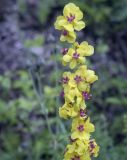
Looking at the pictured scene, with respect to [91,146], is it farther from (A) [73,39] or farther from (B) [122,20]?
(B) [122,20]

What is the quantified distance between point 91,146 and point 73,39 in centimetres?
45

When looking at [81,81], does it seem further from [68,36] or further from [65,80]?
[68,36]

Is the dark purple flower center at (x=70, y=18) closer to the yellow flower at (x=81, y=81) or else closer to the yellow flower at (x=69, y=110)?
the yellow flower at (x=81, y=81)

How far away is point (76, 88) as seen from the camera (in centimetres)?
223

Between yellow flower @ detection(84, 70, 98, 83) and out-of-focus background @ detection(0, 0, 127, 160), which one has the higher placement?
out-of-focus background @ detection(0, 0, 127, 160)

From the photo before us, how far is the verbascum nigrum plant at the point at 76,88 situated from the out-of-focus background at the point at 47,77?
76cm

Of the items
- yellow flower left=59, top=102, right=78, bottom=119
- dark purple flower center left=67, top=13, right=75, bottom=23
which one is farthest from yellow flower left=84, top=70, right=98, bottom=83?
dark purple flower center left=67, top=13, right=75, bottom=23

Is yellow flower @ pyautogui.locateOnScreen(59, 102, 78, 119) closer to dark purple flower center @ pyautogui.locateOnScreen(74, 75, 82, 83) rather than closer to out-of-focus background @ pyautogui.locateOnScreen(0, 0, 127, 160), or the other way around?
dark purple flower center @ pyautogui.locateOnScreen(74, 75, 82, 83)

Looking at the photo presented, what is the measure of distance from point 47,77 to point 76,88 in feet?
9.19

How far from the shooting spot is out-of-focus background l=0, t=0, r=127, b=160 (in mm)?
3842

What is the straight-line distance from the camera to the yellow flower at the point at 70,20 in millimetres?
2295

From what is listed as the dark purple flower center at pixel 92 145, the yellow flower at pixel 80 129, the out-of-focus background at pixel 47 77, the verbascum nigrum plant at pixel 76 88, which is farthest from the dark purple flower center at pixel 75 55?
the out-of-focus background at pixel 47 77

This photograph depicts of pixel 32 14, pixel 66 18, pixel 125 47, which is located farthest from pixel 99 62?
pixel 66 18

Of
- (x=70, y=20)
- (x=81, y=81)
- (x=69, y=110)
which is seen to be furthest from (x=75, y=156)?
(x=70, y=20)
